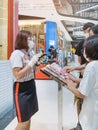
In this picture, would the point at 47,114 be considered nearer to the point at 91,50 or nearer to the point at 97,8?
the point at 91,50

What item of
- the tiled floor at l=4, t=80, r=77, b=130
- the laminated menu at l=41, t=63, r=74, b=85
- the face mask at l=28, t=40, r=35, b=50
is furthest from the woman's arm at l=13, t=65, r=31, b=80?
the tiled floor at l=4, t=80, r=77, b=130

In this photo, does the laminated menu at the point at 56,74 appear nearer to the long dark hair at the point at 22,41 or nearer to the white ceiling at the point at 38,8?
the long dark hair at the point at 22,41

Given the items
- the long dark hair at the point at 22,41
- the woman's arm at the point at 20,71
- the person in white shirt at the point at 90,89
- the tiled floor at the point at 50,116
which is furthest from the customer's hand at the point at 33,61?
the tiled floor at the point at 50,116

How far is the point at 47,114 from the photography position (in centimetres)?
461

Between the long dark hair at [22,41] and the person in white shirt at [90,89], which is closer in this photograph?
the person in white shirt at [90,89]

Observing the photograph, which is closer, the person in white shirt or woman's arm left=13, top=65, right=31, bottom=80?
the person in white shirt

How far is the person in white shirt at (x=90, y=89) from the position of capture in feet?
5.84

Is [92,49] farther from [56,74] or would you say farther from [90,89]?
Result: [56,74]


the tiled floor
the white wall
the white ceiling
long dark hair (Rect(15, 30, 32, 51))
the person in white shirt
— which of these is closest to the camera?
the person in white shirt

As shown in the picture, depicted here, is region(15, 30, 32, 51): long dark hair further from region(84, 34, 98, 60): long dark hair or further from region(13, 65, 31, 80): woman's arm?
region(84, 34, 98, 60): long dark hair

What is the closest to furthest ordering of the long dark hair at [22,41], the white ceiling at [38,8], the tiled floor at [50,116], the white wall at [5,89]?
the long dark hair at [22,41] < the tiled floor at [50,116] < the white wall at [5,89] < the white ceiling at [38,8]

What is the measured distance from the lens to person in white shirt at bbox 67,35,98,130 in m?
1.78

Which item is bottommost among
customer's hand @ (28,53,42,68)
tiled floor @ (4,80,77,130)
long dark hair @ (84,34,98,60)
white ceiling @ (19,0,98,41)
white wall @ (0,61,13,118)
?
tiled floor @ (4,80,77,130)

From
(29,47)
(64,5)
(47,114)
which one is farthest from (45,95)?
(64,5)
